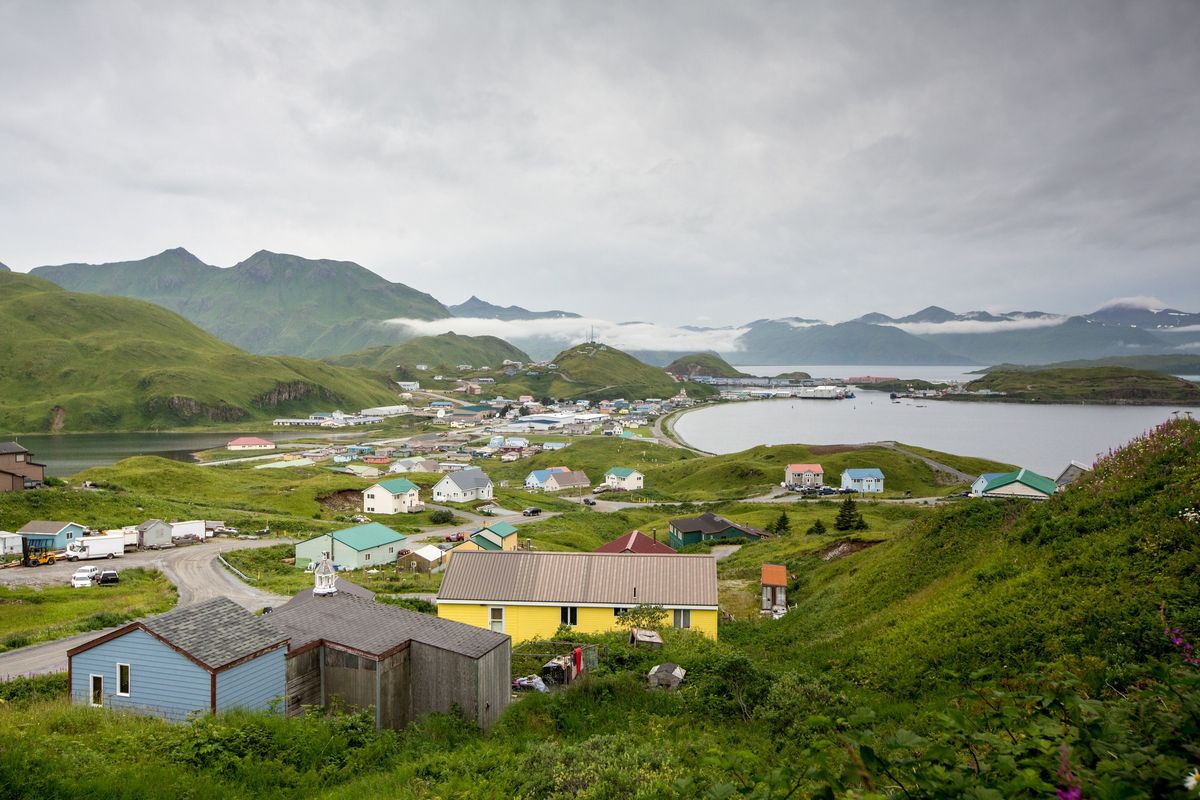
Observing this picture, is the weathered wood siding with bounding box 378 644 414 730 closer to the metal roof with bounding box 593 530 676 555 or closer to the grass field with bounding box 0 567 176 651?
the grass field with bounding box 0 567 176 651

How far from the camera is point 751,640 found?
2417 cm

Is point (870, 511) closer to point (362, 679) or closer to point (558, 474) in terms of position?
point (558, 474)

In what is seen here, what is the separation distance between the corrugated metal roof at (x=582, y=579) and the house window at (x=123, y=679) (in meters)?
12.1

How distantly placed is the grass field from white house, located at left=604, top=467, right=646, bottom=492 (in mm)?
71011

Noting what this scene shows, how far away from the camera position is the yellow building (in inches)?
975

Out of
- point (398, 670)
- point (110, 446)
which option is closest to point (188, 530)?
point (398, 670)

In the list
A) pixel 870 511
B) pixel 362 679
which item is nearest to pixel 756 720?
pixel 362 679

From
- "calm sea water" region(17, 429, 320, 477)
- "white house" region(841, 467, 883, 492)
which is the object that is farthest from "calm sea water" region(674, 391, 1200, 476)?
"calm sea water" region(17, 429, 320, 477)

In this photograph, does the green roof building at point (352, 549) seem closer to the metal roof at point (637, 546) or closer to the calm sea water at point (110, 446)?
the metal roof at point (637, 546)

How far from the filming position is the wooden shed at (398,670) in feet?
46.8

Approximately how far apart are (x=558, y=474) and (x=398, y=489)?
35.7 m

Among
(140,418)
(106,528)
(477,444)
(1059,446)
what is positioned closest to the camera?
(106,528)

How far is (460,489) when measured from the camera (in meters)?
85.8

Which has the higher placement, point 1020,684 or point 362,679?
point 1020,684
